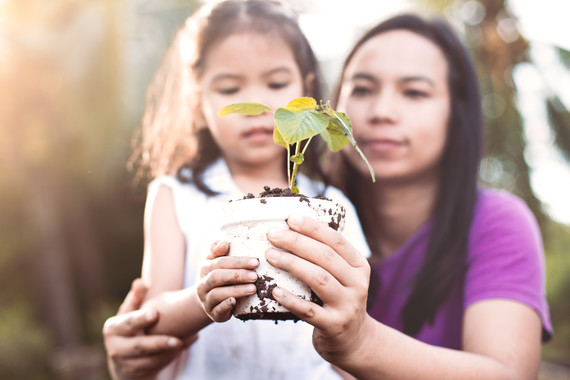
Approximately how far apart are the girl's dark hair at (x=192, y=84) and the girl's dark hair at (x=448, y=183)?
54cm

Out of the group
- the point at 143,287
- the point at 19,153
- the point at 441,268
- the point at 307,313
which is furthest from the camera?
the point at 19,153

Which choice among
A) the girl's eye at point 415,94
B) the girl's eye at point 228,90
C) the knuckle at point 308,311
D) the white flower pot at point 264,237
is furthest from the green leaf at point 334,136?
the girl's eye at point 415,94

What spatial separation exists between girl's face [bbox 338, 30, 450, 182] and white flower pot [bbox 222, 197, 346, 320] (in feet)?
3.61

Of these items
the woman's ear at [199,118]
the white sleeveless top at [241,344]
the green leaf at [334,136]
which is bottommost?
the white sleeveless top at [241,344]

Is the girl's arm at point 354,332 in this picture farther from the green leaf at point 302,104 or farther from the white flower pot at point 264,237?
the green leaf at point 302,104

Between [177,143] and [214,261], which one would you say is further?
[177,143]

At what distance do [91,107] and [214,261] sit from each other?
7.95m

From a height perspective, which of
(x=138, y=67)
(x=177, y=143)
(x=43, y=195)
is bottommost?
Result: (x=177, y=143)

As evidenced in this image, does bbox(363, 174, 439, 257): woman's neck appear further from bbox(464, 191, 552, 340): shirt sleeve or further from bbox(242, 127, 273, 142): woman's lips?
bbox(242, 127, 273, 142): woman's lips

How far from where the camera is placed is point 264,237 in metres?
1.34

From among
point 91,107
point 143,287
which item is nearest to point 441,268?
point 143,287

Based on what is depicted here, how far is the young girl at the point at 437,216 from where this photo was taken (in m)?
2.06

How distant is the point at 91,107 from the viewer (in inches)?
342

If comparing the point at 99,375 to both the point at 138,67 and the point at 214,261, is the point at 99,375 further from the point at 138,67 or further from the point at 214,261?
the point at 214,261
